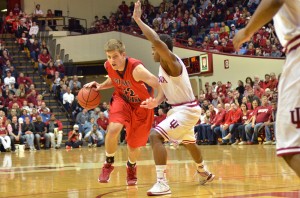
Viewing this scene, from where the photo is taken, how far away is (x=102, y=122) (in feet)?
69.7

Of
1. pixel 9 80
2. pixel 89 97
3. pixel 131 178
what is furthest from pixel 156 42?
pixel 9 80

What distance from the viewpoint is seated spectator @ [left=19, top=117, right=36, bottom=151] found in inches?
771

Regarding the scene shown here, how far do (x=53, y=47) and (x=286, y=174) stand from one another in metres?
20.1

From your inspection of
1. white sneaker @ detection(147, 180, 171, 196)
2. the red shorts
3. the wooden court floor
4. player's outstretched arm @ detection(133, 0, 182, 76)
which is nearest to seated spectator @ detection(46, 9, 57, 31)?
the wooden court floor

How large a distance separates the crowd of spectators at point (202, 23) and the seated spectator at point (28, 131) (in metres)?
7.58

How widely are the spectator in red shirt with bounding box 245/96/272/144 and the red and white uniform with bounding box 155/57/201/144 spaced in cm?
1009

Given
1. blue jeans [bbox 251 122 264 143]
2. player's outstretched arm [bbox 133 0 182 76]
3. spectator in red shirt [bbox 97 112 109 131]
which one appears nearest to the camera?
player's outstretched arm [bbox 133 0 182 76]

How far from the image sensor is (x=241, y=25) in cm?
2269

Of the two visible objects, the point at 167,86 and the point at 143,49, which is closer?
the point at 167,86

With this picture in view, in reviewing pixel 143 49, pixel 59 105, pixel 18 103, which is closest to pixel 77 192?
pixel 18 103

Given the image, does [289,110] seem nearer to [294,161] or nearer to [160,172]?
[294,161]

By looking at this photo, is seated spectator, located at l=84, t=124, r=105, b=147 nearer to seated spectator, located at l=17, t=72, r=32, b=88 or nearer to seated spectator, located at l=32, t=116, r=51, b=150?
seated spectator, located at l=32, t=116, r=51, b=150

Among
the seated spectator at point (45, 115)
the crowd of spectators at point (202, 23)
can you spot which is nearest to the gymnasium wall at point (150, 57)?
the crowd of spectators at point (202, 23)

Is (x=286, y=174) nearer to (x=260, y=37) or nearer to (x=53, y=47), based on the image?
(x=260, y=37)
